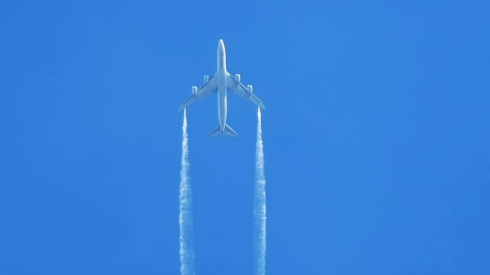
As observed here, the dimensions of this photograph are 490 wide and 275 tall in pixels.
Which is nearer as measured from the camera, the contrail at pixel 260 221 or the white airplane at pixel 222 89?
the white airplane at pixel 222 89

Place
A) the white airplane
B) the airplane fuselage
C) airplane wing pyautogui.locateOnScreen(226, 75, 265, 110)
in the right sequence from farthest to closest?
airplane wing pyautogui.locateOnScreen(226, 75, 265, 110)
the white airplane
the airplane fuselage

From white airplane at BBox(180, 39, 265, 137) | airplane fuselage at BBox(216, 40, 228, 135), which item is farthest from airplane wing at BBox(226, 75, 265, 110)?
airplane fuselage at BBox(216, 40, 228, 135)

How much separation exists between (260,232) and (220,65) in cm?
1195

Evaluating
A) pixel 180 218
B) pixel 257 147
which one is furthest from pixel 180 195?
pixel 257 147

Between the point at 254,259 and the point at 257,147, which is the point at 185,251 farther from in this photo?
the point at 257,147

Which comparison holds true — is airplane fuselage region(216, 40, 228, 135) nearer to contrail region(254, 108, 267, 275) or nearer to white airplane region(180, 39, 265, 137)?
white airplane region(180, 39, 265, 137)

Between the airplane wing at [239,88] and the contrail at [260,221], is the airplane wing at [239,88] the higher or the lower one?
the higher one

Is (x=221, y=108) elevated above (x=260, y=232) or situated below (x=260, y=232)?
above

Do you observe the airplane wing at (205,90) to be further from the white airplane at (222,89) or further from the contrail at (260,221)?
the contrail at (260,221)

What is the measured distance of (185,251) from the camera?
66875mm

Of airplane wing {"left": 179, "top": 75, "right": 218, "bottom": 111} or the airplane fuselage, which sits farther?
airplane wing {"left": 179, "top": 75, "right": 218, "bottom": 111}

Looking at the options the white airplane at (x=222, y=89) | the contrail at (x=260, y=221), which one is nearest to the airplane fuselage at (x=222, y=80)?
the white airplane at (x=222, y=89)

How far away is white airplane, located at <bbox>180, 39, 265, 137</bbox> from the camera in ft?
208

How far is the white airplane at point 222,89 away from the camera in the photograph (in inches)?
2501
